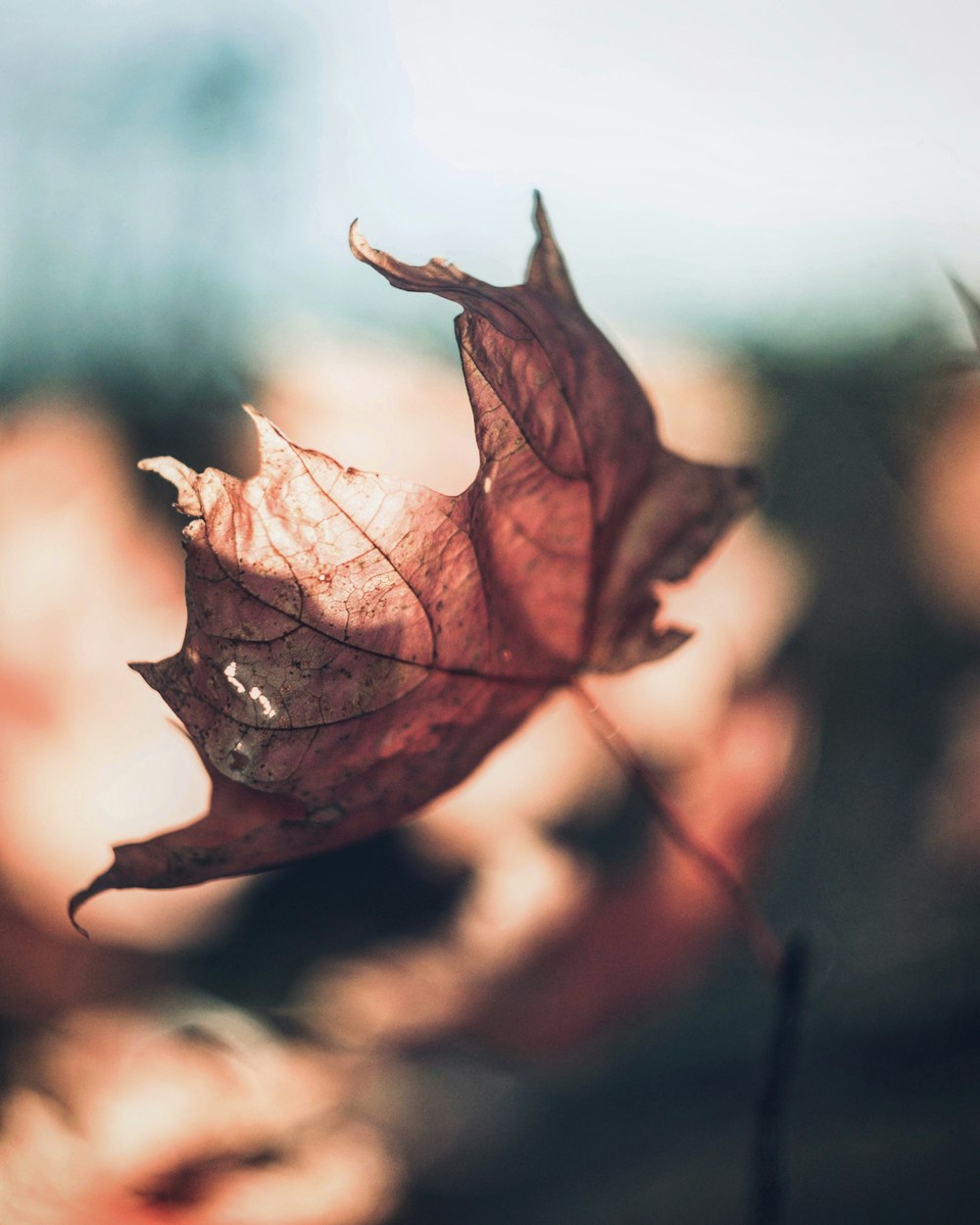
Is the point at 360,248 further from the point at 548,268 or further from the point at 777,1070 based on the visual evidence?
the point at 777,1070

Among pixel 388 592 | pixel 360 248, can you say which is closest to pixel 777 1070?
pixel 388 592

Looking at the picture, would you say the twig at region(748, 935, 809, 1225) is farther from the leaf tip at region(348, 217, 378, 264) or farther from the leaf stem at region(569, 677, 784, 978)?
the leaf tip at region(348, 217, 378, 264)

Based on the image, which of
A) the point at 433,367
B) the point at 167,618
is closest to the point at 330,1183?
the point at 167,618

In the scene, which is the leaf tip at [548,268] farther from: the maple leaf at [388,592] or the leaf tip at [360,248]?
the leaf tip at [360,248]

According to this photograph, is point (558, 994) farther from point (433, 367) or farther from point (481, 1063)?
point (433, 367)

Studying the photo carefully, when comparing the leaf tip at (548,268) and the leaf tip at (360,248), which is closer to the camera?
the leaf tip at (360,248)

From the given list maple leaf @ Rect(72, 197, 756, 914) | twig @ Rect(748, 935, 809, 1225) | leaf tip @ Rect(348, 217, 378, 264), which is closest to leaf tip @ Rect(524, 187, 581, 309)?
maple leaf @ Rect(72, 197, 756, 914)

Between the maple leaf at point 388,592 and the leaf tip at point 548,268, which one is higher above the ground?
the leaf tip at point 548,268

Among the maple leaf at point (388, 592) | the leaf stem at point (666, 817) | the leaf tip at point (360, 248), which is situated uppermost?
the leaf tip at point (360, 248)

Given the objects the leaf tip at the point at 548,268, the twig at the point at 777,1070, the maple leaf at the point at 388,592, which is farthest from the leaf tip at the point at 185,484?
the twig at the point at 777,1070
